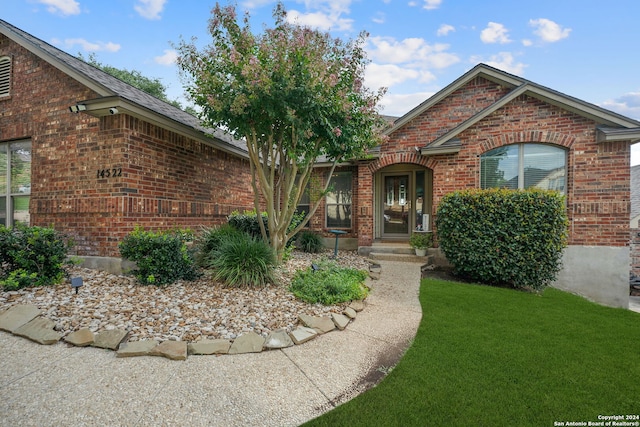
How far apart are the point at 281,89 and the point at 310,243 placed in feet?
17.4

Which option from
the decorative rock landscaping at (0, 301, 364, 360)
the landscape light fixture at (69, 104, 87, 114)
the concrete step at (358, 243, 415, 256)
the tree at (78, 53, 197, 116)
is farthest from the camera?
the tree at (78, 53, 197, 116)

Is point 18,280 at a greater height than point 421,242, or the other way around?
point 421,242

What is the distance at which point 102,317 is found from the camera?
11.6 feet

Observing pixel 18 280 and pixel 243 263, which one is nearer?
pixel 18 280

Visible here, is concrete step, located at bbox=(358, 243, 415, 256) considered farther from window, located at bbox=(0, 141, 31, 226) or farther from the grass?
window, located at bbox=(0, 141, 31, 226)

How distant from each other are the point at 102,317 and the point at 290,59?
4619mm

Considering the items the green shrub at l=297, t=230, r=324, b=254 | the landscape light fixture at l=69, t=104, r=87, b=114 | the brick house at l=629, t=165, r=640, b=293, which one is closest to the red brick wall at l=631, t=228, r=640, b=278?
the brick house at l=629, t=165, r=640, b=293

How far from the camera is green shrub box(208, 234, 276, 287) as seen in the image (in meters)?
4.89

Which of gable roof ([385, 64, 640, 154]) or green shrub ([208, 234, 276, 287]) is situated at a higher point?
gable roof ([385, 64, 640, 154])

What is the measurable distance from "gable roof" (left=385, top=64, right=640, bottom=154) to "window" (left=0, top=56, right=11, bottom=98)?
369 inches

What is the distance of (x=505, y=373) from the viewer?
2.82 metres

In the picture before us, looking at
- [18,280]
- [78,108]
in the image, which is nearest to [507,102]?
[78,108]

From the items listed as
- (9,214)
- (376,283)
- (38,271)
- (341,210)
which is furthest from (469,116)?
(9,214)

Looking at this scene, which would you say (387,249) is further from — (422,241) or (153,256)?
(153,256)
